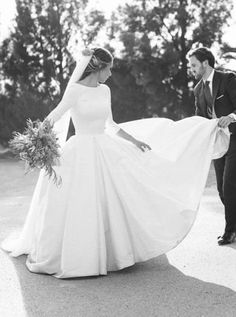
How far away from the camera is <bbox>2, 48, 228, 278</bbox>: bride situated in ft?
16.0

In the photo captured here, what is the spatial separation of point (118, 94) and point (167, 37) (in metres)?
2.82

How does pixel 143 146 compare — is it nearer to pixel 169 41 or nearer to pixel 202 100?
pixel 202 100

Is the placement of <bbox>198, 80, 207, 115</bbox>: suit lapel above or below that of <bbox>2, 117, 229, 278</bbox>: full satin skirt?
above

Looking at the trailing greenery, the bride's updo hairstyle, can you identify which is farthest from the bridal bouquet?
the trailing greenery

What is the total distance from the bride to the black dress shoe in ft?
3.58

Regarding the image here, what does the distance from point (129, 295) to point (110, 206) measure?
0.96 m

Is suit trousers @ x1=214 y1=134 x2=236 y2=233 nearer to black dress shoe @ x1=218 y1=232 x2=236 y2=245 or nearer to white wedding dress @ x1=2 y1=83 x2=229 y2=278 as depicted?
black dress shoe @ x1=218 y1=232 x2=236 y2=245

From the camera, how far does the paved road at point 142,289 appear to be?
13.0 feet

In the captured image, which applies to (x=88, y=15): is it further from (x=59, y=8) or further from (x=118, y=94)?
(x=118, y=94)

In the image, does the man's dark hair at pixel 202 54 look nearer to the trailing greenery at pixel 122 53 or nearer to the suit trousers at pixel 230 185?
the suit trousers at pixel 230 185

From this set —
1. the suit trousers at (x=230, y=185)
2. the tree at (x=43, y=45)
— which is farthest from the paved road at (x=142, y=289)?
the tree at (x=43, y=45)

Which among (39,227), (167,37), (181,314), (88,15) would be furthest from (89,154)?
(88,15)

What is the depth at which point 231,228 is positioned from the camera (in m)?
6.01

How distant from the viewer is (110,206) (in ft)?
16.3
